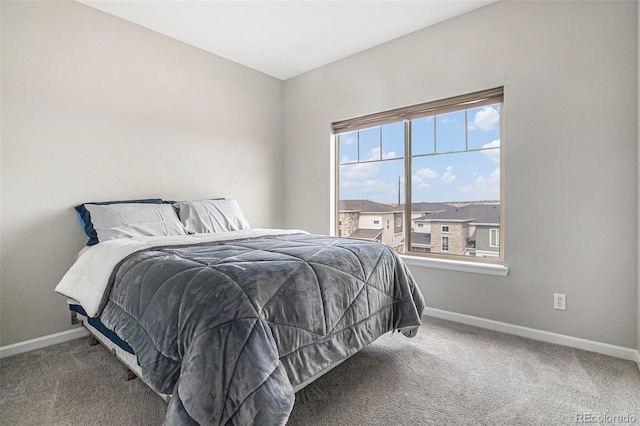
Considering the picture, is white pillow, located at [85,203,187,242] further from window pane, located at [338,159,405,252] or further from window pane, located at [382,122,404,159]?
window pane, located at [382,122,404,159]

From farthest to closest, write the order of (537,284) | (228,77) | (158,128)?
(228,77) < (158,128) < (537,284)

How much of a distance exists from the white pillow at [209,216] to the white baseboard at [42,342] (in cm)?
112

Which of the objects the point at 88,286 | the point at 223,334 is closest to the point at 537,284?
the point at 223,334

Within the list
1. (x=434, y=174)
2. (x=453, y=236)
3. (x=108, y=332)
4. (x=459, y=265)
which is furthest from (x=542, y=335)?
(x=108, y=332)

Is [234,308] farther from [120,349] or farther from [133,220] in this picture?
[133,220]

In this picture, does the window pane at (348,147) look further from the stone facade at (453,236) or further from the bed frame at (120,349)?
the bed frame at (120,349)

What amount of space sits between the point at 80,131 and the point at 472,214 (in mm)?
3296

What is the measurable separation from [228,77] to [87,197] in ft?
6.26

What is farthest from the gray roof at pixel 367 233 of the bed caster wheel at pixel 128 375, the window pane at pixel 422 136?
the bed caster wheel at pixel 128 375

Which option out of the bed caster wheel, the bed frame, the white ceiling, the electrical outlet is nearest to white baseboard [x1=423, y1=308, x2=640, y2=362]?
the electrical outlet

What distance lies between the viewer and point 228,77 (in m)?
3.60

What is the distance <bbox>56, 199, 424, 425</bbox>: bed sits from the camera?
1.13 m

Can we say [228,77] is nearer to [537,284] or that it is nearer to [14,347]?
[14,347]

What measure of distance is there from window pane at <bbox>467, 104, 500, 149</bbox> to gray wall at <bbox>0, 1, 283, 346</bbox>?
247 centimetres
